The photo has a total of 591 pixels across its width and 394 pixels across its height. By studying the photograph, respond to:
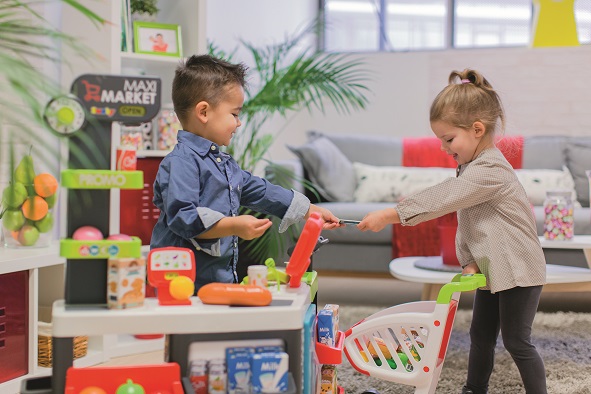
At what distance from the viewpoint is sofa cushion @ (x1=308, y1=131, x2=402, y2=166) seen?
4.39 m

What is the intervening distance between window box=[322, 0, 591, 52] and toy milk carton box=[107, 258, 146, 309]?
3899 millimetres

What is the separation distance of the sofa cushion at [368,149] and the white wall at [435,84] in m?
0.49

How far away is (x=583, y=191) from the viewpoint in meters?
4.10

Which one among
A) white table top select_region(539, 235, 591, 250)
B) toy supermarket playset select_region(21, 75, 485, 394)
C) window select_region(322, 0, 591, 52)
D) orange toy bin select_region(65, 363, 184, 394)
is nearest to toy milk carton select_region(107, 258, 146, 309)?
toy supermarket playset select_region(21, 75, 485, 394)

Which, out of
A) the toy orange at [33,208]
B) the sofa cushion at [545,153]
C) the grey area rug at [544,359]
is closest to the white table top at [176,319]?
the grey area rug at [544,359]

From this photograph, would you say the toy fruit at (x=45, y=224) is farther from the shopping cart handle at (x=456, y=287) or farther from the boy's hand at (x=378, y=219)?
the shopping cart handle at (x=456, y=287)

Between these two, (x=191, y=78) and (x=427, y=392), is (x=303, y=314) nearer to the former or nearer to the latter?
(x=427, y=392)

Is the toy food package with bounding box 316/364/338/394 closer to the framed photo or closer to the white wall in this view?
the framed photo

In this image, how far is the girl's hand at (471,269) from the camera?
70.7 inches

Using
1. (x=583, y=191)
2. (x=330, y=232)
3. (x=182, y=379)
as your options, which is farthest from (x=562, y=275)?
(x=182, y=379)

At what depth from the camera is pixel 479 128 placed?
5.97 feet

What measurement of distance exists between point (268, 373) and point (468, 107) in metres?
0.87

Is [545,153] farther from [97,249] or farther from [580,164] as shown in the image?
[97,249]

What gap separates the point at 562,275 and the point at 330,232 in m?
1.14
